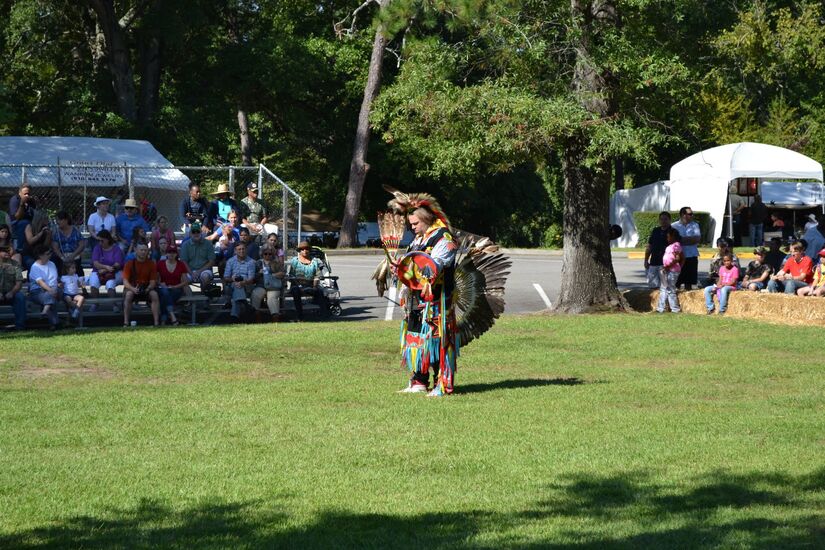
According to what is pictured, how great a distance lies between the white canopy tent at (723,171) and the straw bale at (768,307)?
1408cm

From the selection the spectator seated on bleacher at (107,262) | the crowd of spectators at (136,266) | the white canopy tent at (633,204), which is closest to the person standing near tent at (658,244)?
the crowd of spectators at (136,266)

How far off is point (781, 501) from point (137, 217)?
13883 mm

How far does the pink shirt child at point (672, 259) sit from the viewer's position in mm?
18672

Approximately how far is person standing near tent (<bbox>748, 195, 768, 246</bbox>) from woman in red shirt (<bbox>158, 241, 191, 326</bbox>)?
71.6 ft

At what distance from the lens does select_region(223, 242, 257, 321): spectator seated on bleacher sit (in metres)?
17.7

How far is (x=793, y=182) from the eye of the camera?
3634 centimetres

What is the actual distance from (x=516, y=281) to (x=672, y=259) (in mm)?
6072

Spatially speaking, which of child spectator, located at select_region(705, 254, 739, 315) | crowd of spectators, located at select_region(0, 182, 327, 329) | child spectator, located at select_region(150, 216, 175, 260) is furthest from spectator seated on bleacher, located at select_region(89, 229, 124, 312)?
child spectator, located at select_region(705, 254, 739, 315)

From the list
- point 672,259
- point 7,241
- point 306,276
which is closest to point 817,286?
point 672,259

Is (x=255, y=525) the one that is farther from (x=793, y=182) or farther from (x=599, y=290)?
(x=793, y=182)

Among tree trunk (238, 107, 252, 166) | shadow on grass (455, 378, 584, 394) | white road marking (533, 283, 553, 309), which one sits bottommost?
shadow on grass (455, 378, 584, 394)

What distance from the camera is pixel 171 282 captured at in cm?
1741

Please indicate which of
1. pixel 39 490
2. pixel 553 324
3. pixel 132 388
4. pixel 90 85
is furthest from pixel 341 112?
pixel 39 490

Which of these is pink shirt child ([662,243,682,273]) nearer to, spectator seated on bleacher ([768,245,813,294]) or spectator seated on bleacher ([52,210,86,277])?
spectator seated on bleacher ([768,245,813,294])
